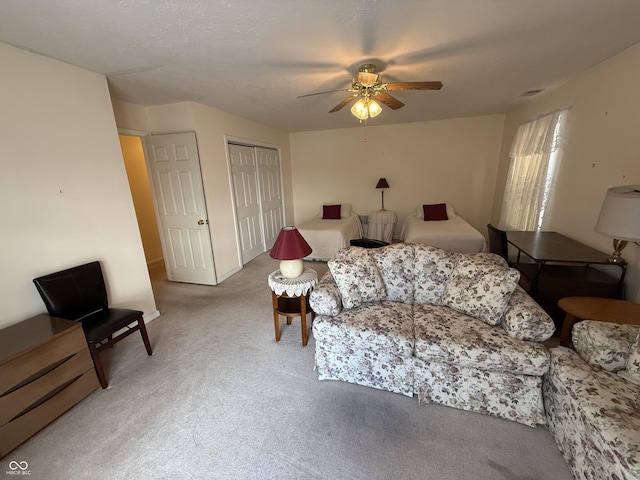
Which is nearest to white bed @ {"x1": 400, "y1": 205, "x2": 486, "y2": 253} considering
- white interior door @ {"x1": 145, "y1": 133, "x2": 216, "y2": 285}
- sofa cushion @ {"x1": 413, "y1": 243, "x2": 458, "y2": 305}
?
sofa cushion @ {"x1": 413, "y1": 243, "x2": 458, "y2": 305}

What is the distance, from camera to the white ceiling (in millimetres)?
1439

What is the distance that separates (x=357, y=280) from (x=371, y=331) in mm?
425

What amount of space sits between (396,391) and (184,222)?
3.29 meters

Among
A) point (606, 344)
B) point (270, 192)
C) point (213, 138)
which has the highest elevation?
point (213, 138)

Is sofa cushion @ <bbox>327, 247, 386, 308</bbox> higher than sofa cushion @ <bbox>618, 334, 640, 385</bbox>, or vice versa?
sofa cushion @ <bbox>327, 247, 386, 308</bbox>

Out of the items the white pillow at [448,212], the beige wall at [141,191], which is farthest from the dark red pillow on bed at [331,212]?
the beige wall at [141,191]

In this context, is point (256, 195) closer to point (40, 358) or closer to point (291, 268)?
point (291, 268)

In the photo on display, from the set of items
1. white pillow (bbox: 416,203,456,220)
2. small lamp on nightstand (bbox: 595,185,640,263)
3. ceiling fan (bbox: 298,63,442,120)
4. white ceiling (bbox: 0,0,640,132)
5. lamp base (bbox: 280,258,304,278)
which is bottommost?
lamp base (bbox: 280,258,304,278)

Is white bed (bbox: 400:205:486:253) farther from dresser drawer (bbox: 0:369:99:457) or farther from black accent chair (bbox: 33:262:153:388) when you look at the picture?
dresser drawer (bbox: 0:369:99:457)

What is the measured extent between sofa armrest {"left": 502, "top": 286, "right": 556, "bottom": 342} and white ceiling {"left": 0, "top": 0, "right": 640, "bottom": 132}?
1.83 meters

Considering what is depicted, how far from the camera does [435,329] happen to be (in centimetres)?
172

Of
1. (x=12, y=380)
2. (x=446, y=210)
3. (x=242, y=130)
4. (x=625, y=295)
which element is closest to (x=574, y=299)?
(x=625, y=295)

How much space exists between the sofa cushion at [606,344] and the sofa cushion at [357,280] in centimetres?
121

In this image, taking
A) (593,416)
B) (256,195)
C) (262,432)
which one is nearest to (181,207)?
(256,195)
